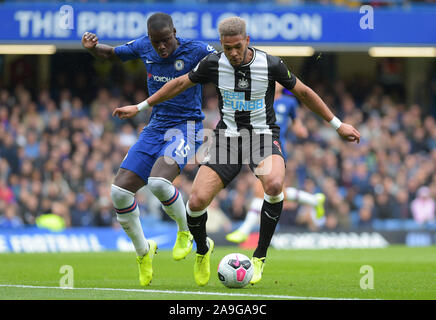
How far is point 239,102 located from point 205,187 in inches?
35.0

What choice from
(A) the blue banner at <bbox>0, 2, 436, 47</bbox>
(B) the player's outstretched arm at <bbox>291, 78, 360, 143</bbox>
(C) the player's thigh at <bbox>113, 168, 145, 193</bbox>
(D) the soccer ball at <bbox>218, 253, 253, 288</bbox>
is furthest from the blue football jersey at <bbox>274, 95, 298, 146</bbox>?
(A) the blue banner at <bbox>0, 2, 436, 47</bbox>

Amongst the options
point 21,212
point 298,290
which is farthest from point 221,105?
point 21,212

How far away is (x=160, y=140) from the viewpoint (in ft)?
28.3

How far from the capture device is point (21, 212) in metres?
17.9

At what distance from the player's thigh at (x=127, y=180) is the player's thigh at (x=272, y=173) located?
1.31 metres

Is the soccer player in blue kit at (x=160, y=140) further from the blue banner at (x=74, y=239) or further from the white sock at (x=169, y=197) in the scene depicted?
the blue banner at (x=74, y=239)

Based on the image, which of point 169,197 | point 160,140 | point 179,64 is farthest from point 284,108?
point 169,197

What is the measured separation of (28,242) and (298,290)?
1012cm

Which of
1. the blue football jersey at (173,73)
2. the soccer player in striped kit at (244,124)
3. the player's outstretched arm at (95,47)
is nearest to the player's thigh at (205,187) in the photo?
the soccer player in striped kit at (244,124)

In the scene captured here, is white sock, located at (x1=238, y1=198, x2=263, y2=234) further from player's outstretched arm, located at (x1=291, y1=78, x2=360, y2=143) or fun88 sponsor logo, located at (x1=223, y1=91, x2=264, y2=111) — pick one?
player's outstretched arm, located at (x1=291, y1=78, x2=360, y2=143)

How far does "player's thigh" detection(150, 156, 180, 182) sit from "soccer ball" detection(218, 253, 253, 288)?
1.14 meters

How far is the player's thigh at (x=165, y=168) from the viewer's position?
8.35 meters

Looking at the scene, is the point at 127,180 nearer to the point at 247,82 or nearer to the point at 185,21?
the point at 247,82
